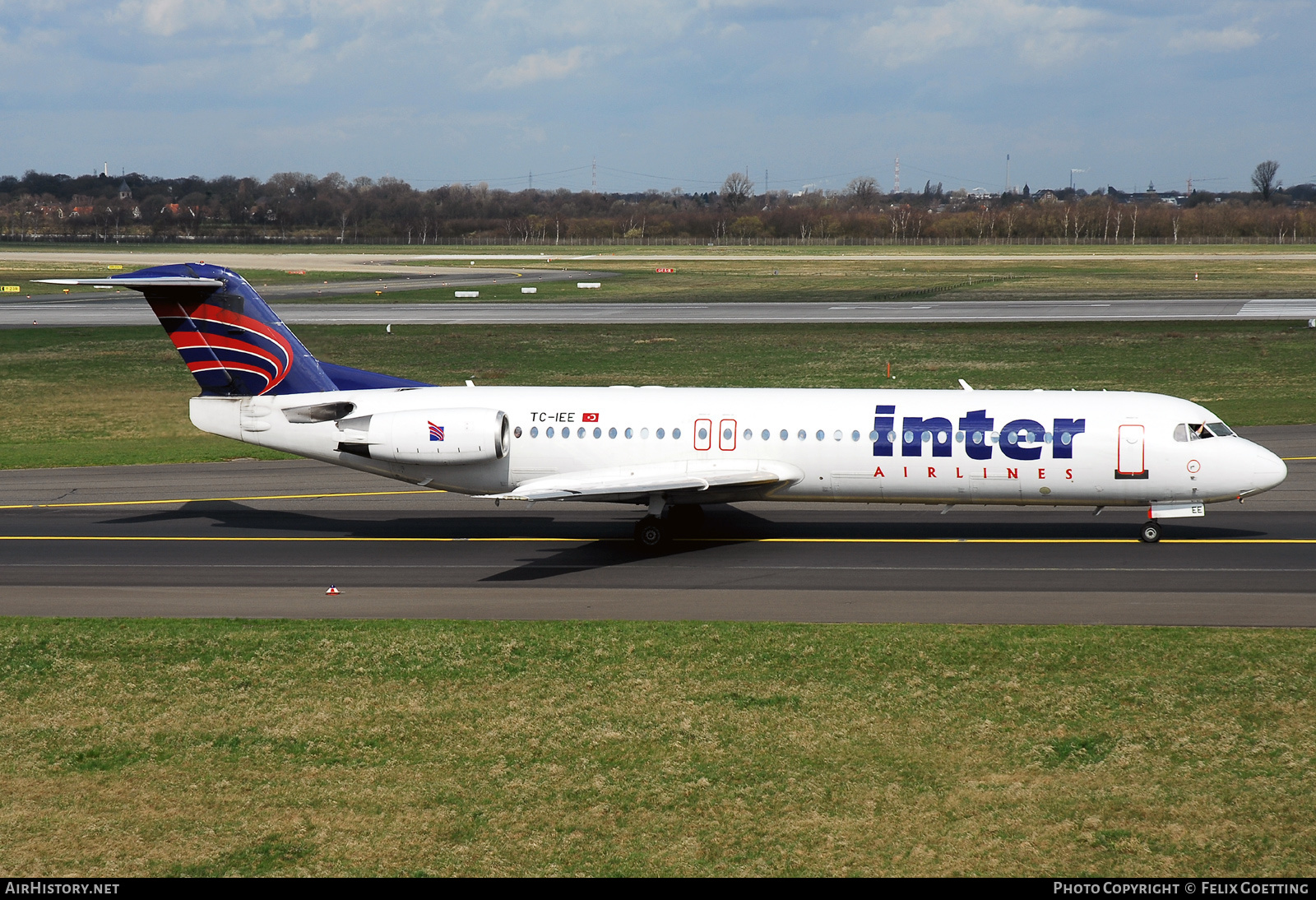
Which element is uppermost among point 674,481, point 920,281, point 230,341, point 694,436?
point 920,281

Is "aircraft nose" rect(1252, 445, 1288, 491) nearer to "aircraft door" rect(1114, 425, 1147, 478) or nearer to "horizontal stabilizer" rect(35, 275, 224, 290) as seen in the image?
"aircraft door" rect(1114, 425, 1147, 478)

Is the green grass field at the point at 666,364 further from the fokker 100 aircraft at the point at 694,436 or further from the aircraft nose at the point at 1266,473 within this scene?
the aircraft nose at the point at 1266,473

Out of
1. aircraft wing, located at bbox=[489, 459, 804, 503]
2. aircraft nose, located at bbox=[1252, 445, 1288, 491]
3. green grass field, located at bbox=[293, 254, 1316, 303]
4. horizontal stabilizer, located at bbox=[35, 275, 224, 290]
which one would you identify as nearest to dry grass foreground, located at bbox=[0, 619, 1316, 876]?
aircraft wing, located at bbox=[489, 459, 804, 503]

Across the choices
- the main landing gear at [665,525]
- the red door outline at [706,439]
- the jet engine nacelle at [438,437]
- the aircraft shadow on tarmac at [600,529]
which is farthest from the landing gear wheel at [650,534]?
the jet engine nacelle at [438,437]

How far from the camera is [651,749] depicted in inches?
608

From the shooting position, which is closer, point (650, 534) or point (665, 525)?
point (650, 534)

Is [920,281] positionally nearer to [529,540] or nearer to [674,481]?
[529,540]

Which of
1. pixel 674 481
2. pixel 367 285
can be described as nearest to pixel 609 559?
pixel 674 481

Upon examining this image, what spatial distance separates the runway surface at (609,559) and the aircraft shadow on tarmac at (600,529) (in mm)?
96

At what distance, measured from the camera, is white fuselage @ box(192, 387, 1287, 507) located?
86.1 feet

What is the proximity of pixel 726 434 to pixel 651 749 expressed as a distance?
12.9 metres

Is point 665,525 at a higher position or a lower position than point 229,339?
lower

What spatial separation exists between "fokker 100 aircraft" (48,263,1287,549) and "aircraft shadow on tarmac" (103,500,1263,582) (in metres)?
1.19

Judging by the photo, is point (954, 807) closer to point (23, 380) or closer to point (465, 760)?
point (465, 760)
